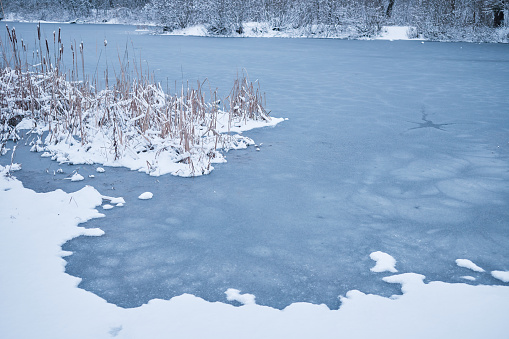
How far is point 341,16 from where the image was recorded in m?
21.4

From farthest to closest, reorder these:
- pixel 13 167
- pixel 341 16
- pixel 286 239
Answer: pixel 341 16
pixel 13 167
pixel 286 239

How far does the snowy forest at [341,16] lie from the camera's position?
1945 centimetres

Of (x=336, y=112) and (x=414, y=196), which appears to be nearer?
(x=414, y=196)

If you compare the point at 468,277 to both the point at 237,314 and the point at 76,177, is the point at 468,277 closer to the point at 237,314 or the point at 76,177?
the point at 237,314

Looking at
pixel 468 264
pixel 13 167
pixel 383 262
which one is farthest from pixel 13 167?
pixel 468 264

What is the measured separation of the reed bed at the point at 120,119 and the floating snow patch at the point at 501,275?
2846mm

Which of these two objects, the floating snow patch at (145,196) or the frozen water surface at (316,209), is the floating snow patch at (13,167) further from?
the floating snow patch at (145,196)

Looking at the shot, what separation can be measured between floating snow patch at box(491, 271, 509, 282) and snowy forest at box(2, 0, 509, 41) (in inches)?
735

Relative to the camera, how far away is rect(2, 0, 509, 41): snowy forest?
766 inches

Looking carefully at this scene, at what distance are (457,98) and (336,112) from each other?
263 cm

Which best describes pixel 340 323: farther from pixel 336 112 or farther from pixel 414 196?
pixel 336 112

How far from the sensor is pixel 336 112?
7371 millimetres

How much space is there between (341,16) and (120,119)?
18203 millimetres

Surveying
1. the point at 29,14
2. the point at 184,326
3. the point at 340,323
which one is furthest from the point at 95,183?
the point at 29,14
